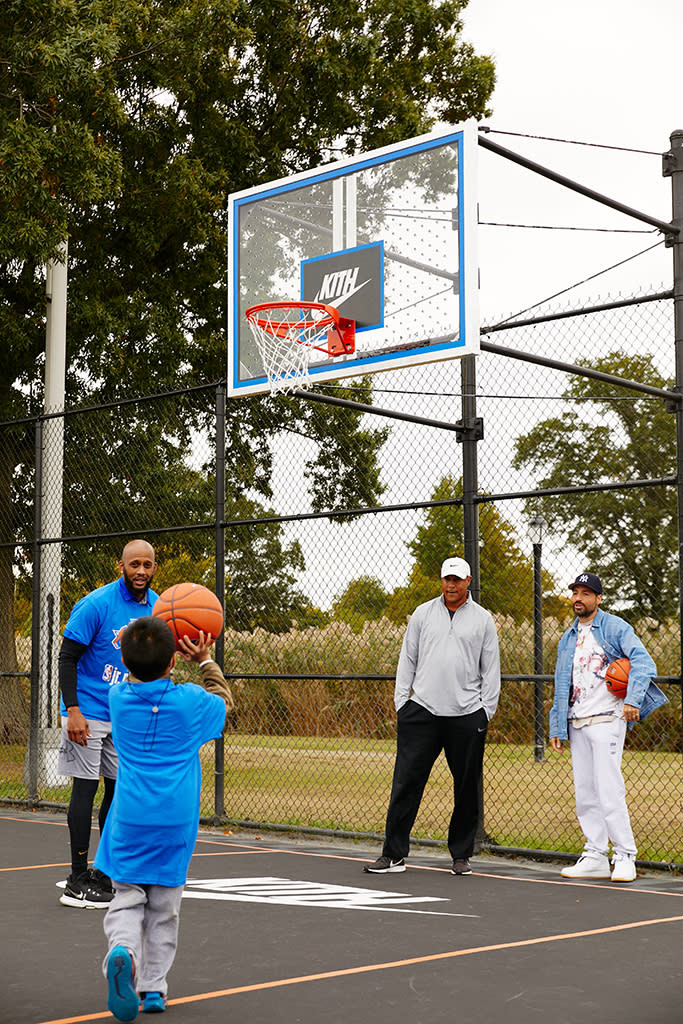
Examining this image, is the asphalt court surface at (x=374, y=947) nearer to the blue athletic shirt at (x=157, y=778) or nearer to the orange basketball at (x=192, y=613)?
the blue athletic shirt at (x=157, y=778)

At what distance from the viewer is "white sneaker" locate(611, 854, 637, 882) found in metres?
8.03

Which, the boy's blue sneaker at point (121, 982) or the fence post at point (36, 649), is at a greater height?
the fence post at point (36, 649)

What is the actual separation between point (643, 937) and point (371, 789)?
10.1 metres

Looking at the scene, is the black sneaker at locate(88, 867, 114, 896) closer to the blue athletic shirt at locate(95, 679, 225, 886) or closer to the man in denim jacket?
the blue athletic shirt at locate(95, 679, 225, 886)

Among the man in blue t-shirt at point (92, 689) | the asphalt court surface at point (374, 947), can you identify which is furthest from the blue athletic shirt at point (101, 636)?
the asphalt court surface at point (374, 947)

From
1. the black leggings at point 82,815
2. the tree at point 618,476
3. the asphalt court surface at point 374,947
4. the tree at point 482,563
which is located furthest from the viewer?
the tree at point 618,476

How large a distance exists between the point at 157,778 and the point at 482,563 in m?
17.0

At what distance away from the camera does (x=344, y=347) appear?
9.51 m

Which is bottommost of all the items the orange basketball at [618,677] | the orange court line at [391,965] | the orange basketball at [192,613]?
the orange court line at [391,965]

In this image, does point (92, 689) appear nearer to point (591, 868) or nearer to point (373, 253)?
point (591, 868)

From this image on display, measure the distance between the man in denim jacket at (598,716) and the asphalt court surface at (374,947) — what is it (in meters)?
0.25

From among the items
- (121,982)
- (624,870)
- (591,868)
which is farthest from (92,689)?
(624,870)

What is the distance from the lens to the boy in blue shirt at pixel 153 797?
4770mm

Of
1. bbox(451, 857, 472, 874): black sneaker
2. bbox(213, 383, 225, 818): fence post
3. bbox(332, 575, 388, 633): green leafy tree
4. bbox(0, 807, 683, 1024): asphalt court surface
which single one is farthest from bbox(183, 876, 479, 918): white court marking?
bbox(332, 575, 388, 633): green leafy tree
